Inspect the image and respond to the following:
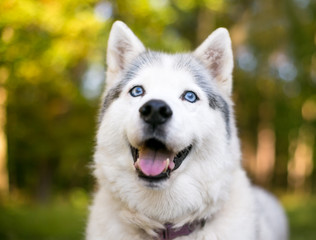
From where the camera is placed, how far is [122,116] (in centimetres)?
375

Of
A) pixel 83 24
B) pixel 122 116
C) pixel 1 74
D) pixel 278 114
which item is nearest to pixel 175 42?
pixel 83 24

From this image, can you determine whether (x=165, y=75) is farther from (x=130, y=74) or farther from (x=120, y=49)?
(x=120, y=49)

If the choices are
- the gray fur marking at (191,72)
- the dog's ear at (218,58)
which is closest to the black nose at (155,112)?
the gray fur marking at (191,72)

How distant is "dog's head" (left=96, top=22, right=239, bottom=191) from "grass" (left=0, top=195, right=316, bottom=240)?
3106 millimetres

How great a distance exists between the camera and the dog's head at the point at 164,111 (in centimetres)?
336

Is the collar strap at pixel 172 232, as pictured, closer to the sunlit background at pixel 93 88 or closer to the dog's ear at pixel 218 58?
the sunlit background at pixel 93 88

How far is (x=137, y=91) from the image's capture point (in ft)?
12.5

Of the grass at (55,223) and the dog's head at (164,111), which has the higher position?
the dog's head at (164,111)

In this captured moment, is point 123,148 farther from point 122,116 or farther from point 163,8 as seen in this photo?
point 163,8

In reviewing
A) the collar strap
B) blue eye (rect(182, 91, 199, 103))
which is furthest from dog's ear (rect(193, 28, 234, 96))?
the collar strap

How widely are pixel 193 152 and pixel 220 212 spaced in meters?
0.61

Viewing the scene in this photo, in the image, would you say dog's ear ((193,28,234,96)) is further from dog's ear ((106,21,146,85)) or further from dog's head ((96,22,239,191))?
dog's ear ((106,21,146,85))

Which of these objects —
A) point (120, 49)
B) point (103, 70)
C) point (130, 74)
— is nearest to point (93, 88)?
point (103, 70)

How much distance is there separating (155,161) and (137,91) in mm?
696
